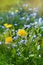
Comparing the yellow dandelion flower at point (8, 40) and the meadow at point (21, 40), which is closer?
the meadow at point (21, 40)

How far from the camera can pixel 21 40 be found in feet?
9.69

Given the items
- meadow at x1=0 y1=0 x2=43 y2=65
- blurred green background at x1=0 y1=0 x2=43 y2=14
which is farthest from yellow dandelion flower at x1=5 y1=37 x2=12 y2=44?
blurred green background at x1=0 y1=0 x2=43 y2=14

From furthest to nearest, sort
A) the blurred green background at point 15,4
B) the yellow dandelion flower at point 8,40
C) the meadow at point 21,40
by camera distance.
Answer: the blurred green background at point 15,4 < the yellow dandelion flower at point 8,40 < the meadow at point 21,40

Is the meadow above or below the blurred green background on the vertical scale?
below

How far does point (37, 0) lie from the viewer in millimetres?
4590

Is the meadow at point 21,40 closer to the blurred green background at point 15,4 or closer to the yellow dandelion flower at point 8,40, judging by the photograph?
the yellow dandelion flower at point 8,40

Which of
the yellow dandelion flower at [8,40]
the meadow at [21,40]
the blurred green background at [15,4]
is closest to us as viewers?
the meadow at [21,40]

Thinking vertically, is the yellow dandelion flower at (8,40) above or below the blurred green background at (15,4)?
below

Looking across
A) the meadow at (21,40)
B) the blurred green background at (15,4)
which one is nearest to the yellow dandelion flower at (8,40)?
the meadow at (21,40)

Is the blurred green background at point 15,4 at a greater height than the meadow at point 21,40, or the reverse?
the blurred green background at point 15,4

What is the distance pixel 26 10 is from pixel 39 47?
137cm

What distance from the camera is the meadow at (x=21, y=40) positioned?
279 cm

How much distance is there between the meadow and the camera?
2.79 meters

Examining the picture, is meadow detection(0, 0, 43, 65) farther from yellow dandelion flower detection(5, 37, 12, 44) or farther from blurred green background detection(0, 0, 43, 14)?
blurred green background detection(0, 0, 43, 14)
